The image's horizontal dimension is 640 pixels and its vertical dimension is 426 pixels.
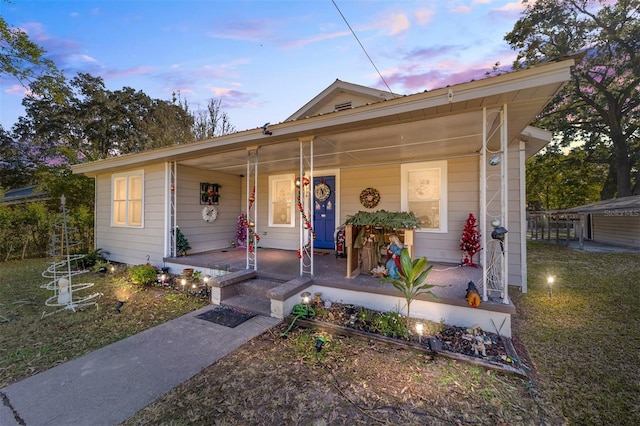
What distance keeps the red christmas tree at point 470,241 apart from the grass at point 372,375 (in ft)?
4.21

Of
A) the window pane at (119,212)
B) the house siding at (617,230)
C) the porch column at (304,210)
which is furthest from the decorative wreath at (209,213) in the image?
the house siding at (617,230)

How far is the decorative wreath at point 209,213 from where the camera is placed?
→ 6544 millimetres

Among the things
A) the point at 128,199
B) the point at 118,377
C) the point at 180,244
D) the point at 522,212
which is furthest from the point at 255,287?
the point at 128,199

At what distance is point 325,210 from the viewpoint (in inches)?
260

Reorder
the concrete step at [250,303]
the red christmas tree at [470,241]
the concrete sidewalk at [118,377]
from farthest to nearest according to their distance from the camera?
1. the red christmas tree at [470,241]
2. the concrete step at [250,303]
3. the concrete sidewalk at [118,377]

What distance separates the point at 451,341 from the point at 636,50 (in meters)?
16.9

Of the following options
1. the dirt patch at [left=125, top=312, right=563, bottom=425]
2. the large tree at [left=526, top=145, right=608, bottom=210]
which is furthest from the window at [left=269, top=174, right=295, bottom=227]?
the large tree at [left=526, top=145, right=608, bottom=210]

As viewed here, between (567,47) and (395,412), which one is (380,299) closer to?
(395,412)

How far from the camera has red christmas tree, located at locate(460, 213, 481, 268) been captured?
15.8 ft

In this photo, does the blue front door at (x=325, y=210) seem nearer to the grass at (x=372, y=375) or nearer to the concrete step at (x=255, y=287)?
the concrete step at (x=255, y=287)

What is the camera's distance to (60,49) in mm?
6359

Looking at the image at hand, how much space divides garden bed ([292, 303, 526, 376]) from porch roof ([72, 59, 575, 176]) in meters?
2.48

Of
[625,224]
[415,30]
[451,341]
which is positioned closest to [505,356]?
[451,341]

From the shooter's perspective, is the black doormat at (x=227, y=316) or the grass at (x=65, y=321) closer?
the grass at (x=65, y=321)
